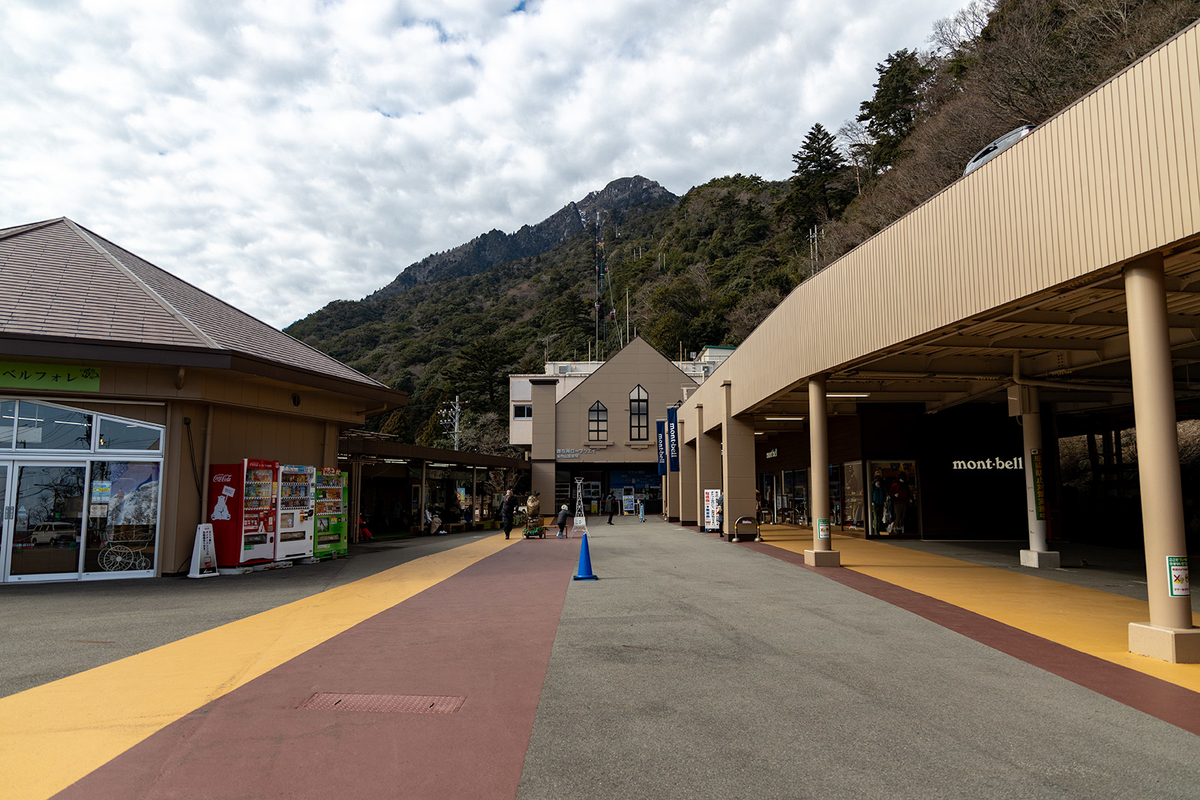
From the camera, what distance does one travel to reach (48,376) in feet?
39.9

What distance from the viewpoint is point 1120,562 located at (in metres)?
14.4

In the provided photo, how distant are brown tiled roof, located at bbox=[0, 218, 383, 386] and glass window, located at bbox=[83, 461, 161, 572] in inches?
96.8

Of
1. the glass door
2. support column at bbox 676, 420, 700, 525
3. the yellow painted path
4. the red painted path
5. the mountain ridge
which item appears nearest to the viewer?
the red painted path

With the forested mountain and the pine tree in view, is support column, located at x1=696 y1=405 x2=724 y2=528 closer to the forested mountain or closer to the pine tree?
the forested mountain

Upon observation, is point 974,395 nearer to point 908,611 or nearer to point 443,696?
point 908,611

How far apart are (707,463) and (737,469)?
4154 millimetres

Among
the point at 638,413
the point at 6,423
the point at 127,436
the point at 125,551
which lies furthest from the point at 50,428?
the point at 638,413

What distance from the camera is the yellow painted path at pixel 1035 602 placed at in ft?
22.5

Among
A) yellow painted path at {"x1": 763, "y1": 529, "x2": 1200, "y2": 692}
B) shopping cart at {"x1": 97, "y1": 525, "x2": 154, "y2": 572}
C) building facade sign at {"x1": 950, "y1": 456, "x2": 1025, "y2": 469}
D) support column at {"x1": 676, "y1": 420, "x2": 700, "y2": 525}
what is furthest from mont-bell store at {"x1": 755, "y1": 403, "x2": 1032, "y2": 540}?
shopping cart at {"x1": 97, "y1": 525, "x2": 154, "y2": 572}

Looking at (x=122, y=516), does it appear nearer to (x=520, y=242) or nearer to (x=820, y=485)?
(x=820, y=485)

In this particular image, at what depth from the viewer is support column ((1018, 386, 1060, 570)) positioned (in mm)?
13500

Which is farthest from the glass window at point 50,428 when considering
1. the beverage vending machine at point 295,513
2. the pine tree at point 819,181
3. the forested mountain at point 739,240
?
the pine tree at point 819,181

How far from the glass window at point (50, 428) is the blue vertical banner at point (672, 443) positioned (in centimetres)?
2363

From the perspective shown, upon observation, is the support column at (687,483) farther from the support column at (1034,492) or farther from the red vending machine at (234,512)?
the red vending machine at (234,512)
